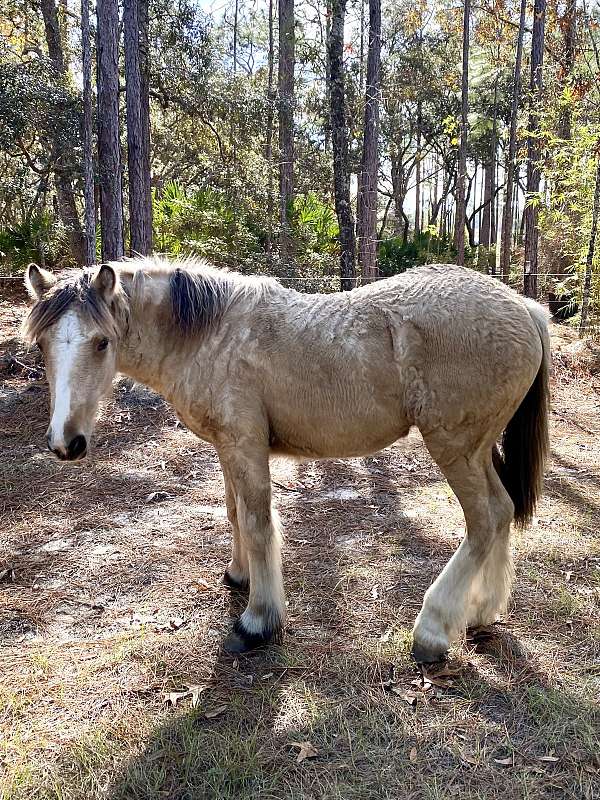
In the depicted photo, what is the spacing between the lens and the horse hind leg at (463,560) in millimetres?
2555

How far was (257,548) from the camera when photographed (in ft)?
8.69

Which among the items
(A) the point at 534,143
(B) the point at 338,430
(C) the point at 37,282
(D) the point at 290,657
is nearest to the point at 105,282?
(C) the point at 37,282

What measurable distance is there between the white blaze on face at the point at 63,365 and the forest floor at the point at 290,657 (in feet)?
3.75

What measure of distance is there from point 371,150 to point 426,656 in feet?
27.8

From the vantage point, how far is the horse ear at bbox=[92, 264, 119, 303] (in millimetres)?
2320

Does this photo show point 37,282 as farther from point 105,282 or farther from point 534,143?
point 534,143

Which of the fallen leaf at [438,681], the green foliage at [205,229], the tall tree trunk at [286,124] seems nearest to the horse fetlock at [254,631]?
the fallen leaf at [438,681]

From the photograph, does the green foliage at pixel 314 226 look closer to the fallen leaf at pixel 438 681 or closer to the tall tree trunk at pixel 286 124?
the tall tree trunk at pixel 286 124

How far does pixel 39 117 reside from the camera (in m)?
7.64

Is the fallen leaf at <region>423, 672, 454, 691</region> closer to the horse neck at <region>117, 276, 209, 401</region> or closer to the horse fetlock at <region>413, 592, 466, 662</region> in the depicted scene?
the horse fetlock at <region>413, 592, 466, 662</region>

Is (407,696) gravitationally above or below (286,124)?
below

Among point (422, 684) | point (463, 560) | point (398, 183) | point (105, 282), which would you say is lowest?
point (422, 684)

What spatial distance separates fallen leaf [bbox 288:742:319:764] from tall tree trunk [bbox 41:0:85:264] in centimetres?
831

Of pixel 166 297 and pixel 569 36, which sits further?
pixel 569 36
